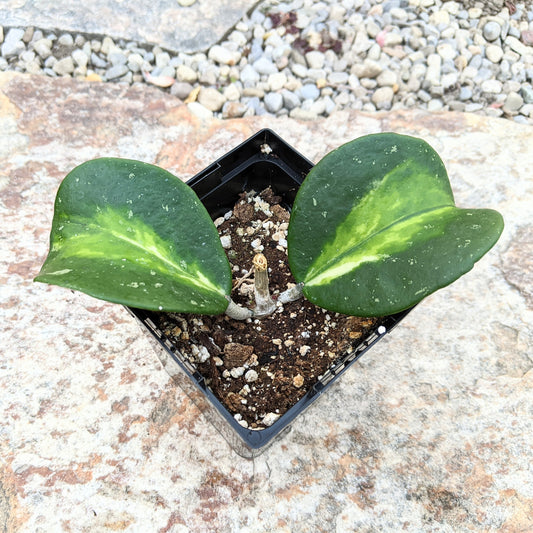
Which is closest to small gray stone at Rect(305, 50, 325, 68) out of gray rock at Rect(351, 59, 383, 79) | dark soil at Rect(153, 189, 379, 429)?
gray rock at Rect(351, 59, 383, 79)

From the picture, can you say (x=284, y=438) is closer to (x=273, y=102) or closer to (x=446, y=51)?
(x=273, y=102)

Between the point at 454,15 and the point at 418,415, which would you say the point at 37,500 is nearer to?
the point at 418,415

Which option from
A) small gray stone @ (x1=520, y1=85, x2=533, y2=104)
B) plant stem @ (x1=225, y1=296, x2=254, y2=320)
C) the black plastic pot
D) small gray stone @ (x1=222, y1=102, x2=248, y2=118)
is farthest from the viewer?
small gray stone @ (x1=520, y1=85, x2=533, y2=104)

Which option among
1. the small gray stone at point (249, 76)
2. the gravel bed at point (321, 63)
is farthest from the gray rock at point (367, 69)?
the small gray stone at point (249, 76)

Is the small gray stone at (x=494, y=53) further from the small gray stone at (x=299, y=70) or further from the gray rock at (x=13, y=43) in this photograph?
the gray rock at (x=13, y=43)

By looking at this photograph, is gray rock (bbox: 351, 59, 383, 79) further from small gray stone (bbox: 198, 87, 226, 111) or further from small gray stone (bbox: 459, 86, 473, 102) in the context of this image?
small gray stone (bbox: 198, 87, 226, 111)

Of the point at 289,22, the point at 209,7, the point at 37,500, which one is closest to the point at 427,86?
the point at 289,22
